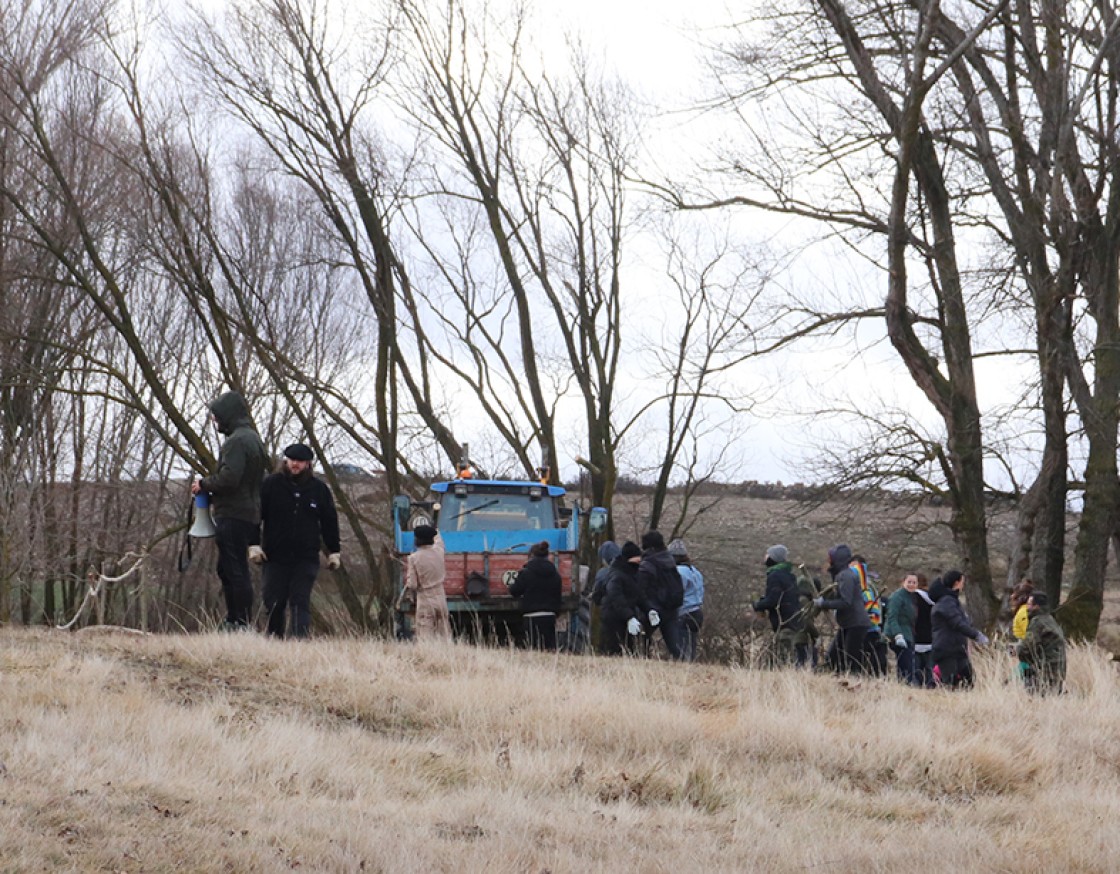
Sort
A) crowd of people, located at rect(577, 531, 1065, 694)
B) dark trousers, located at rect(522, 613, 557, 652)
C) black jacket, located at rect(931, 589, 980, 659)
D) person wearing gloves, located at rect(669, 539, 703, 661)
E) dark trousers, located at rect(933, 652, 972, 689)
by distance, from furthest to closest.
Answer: dark trousers, located at rect(522, 613, 557, 652) → person wearing gloves, located at rect(669, 539, 703, 661) → crowd of people, located at rect(577, 531, 1065, 694) → dark trousers, located at rect(933, 652, 972, 689) → black jacket, located at rect(931, 589, 980, 659)

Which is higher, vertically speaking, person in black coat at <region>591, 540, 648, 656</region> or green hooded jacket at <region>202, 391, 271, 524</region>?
green hooded jacket at <region>202, 391, 271, 524</region>

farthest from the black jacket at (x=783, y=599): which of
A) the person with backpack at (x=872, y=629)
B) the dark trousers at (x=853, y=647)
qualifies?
the person with backpack at (x=872, y=629)

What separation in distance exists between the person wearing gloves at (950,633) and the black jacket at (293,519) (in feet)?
17.6

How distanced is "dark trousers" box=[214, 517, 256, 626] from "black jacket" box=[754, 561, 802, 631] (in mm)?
5011

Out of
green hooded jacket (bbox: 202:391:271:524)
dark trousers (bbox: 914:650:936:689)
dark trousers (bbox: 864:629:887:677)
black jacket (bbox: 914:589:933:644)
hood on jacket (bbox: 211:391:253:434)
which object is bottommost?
dark trousers (bbox: 914:650:936:689)

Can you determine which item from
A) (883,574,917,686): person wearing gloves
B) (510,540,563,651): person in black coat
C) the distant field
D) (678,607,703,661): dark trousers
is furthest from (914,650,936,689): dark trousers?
(510,540,563,651): person in black coat

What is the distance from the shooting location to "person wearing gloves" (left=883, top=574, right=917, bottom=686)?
14393 mm

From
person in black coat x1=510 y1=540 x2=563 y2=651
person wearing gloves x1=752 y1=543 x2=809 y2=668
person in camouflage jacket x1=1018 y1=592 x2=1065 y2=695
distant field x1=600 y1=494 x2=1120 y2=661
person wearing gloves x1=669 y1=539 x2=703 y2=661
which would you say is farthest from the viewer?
distant field x1=600 y1=494 x2=1120 y2=661

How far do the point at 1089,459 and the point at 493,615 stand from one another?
760 centimetres

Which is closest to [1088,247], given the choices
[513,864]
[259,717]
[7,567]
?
[259,717]

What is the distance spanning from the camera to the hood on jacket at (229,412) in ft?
37.5

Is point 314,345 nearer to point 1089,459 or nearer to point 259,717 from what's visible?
point 1089,459

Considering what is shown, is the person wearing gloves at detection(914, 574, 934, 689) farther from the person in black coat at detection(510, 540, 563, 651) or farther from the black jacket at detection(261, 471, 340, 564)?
the black jacket at detection(261, 471, 340, 564)

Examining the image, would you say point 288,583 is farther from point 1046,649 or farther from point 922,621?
point 922,621
